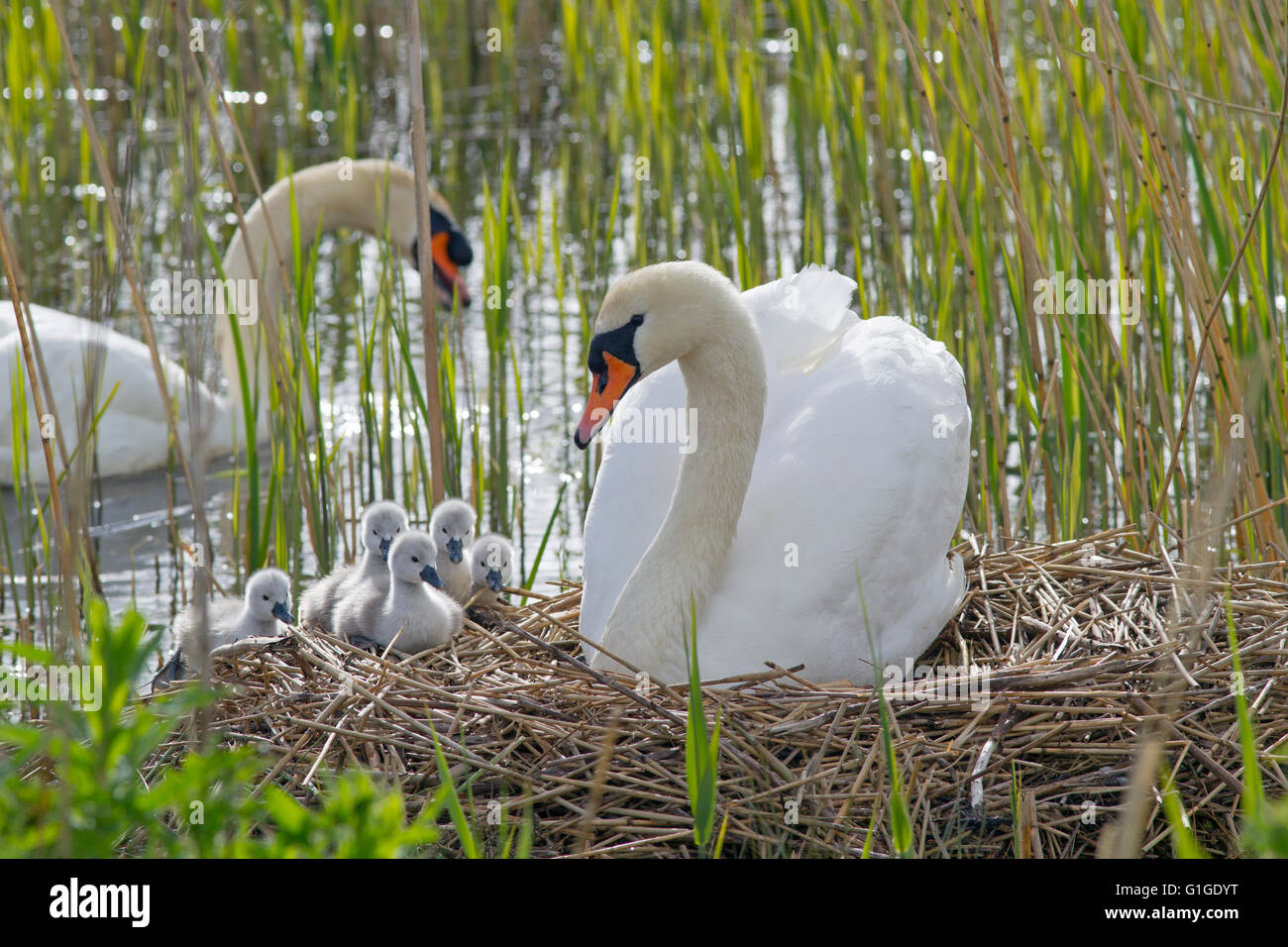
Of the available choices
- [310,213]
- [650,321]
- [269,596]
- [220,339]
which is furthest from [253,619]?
[310,213]

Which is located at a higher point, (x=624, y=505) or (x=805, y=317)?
(x=805, y=317)

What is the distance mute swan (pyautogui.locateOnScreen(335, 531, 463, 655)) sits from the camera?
361cm

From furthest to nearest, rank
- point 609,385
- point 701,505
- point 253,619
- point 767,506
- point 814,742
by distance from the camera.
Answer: point 253,619 → point 767,506 → point 701,505 → point 609,385 → point 814,742

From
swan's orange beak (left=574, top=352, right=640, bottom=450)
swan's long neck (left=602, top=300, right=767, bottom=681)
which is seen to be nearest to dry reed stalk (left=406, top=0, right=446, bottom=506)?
swan's orange beak (left=574, top=352, right=640, bottom=450)

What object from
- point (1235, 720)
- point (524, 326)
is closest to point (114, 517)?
point (524, 326)

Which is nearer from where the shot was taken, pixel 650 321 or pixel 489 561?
pixel 650 321

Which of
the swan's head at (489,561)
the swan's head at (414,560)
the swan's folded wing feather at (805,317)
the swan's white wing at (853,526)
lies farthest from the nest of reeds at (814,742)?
the swan's folded wing feather at (805,317)

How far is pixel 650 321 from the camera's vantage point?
330 centimetres

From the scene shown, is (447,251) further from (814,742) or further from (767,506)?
(814,742)

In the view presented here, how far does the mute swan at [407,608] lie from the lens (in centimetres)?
361

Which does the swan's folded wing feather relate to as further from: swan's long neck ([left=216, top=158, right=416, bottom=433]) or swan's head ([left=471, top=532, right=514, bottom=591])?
swan's long neck ([left=216, top=158, right=416, bottom=433])

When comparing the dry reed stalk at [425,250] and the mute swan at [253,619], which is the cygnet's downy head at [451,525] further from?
the mute swan at [253,619]

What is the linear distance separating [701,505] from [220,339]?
9.75 ft
